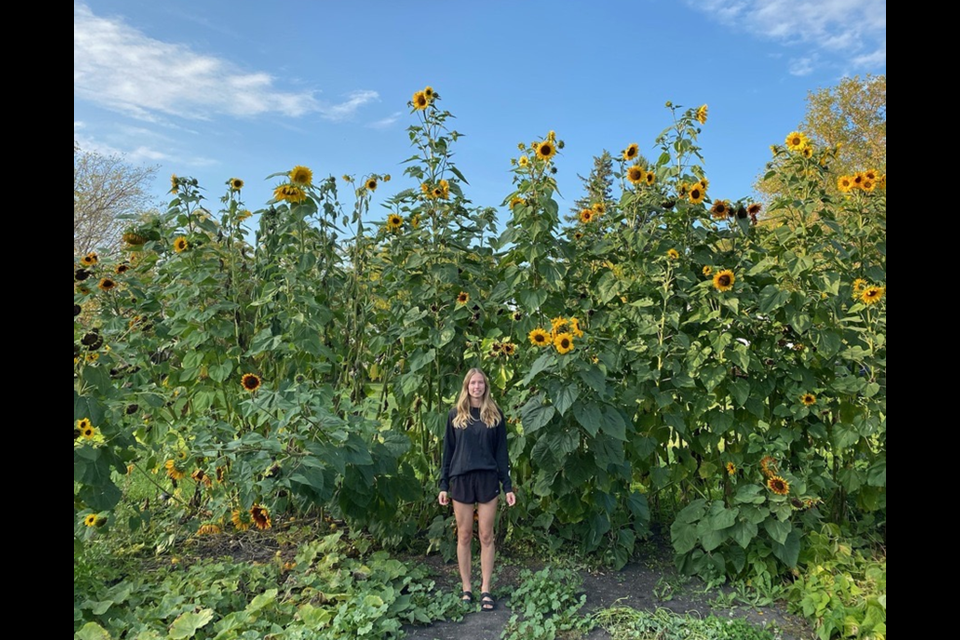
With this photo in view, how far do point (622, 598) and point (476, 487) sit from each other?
0.85 meters

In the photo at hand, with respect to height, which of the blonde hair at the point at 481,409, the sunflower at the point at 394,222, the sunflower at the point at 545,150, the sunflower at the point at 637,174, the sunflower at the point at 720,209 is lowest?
the blonde hair at the point at 481,409

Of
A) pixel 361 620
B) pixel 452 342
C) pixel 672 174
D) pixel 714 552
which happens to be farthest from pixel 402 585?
Answer: pixel 672 174

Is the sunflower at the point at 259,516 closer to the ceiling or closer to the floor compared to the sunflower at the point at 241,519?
closer to the ceiling

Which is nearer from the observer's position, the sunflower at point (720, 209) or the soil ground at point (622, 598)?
the soil ground at point (622, 598)

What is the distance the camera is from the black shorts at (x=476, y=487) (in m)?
3.33

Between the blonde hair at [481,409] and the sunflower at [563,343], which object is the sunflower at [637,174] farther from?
the blonde hair at [481,409]

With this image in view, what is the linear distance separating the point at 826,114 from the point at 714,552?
638 inches

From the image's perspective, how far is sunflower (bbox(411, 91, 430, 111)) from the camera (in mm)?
3795

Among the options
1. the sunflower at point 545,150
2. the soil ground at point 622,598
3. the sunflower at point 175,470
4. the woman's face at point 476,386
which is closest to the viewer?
the soil ground at point 622,598

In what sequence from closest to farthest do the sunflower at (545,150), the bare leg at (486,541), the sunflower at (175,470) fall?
the bare leg at (486,541)
the sunflower at (545,150)
the sunflower at (175,470)

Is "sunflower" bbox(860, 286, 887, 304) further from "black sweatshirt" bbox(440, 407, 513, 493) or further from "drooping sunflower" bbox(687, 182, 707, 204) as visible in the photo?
"black sweatshirt" bbox(440, 407, 513, 493)

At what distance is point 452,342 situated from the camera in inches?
147

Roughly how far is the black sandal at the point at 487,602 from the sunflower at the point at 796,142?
2.71m

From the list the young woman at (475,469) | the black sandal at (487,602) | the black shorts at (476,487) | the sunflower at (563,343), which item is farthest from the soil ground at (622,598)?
the sunflower at (563,343)
